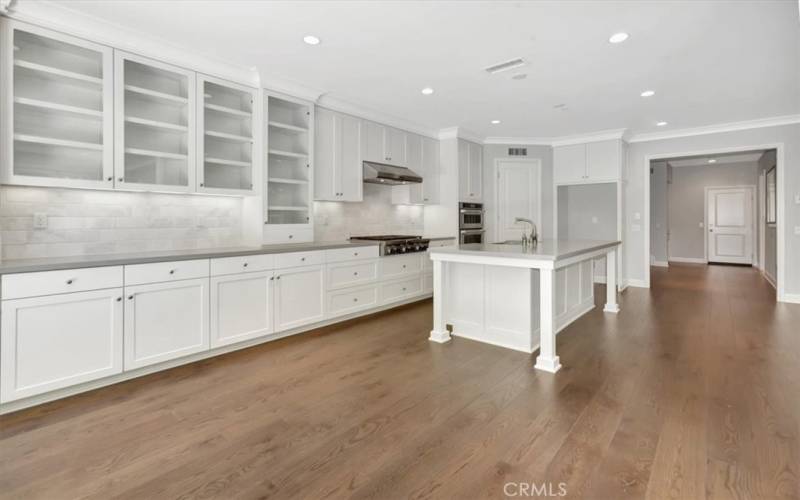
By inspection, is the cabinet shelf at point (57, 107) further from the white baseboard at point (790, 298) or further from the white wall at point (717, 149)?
the white baseboard at point (790, 298)

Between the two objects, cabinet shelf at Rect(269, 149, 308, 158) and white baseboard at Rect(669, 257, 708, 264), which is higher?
cabinet shelf at Rect(269, 149, 308, 158)

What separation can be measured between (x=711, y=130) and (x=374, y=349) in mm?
6055

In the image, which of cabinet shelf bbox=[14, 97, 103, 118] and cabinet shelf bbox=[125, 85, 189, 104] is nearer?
cabinet shelf bbox=[14, 97, 103, 118]

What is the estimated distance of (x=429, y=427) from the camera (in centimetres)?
213

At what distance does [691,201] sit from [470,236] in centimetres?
737

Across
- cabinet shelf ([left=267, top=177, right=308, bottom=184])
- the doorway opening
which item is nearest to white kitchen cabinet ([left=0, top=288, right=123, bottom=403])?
cabinet shelf ([left=267, top=177, right=308, bottom=184])

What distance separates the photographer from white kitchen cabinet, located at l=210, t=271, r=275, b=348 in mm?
3162

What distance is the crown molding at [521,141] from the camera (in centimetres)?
663

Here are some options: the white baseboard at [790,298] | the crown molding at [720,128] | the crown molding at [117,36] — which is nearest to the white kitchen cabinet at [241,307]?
the crown molding at [117,36]

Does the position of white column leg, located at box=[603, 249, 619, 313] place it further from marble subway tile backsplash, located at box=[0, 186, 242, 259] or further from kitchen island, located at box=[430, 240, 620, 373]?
marble subway tile backsplash, located at box=[0, 186, 242, 259]

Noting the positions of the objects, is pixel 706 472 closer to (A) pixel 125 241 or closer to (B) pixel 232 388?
(B) pixel 232 388

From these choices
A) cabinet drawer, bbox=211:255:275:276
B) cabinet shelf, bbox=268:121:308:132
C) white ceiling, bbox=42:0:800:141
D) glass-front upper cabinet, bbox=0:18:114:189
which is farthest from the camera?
cabinet shelf, bbox=268:121:308:132

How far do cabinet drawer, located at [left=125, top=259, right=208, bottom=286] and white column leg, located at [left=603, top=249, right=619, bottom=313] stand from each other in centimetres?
445

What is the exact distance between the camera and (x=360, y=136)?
190 inches
